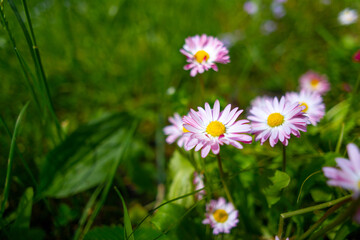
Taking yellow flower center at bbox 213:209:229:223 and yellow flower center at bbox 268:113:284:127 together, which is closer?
yellow flower center at bbox 268:113:284:127

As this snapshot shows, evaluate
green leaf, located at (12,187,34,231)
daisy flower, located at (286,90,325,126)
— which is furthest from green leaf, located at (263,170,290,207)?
green leaf, located at (12,187,34,231)

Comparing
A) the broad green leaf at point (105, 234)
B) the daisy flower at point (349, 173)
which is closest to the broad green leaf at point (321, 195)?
the daisy flower at point (349, 173)

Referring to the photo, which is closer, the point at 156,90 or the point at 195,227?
the point at 195,227

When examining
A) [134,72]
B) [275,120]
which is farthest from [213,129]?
[134,72]

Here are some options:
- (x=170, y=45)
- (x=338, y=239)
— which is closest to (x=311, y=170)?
(x=338, y=239)

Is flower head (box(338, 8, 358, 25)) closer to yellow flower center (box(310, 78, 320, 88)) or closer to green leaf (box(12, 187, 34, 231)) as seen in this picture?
yellow flower center (box(310, 78, 320, 88))

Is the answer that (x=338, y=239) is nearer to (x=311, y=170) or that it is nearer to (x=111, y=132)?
(x=311, y=170)
